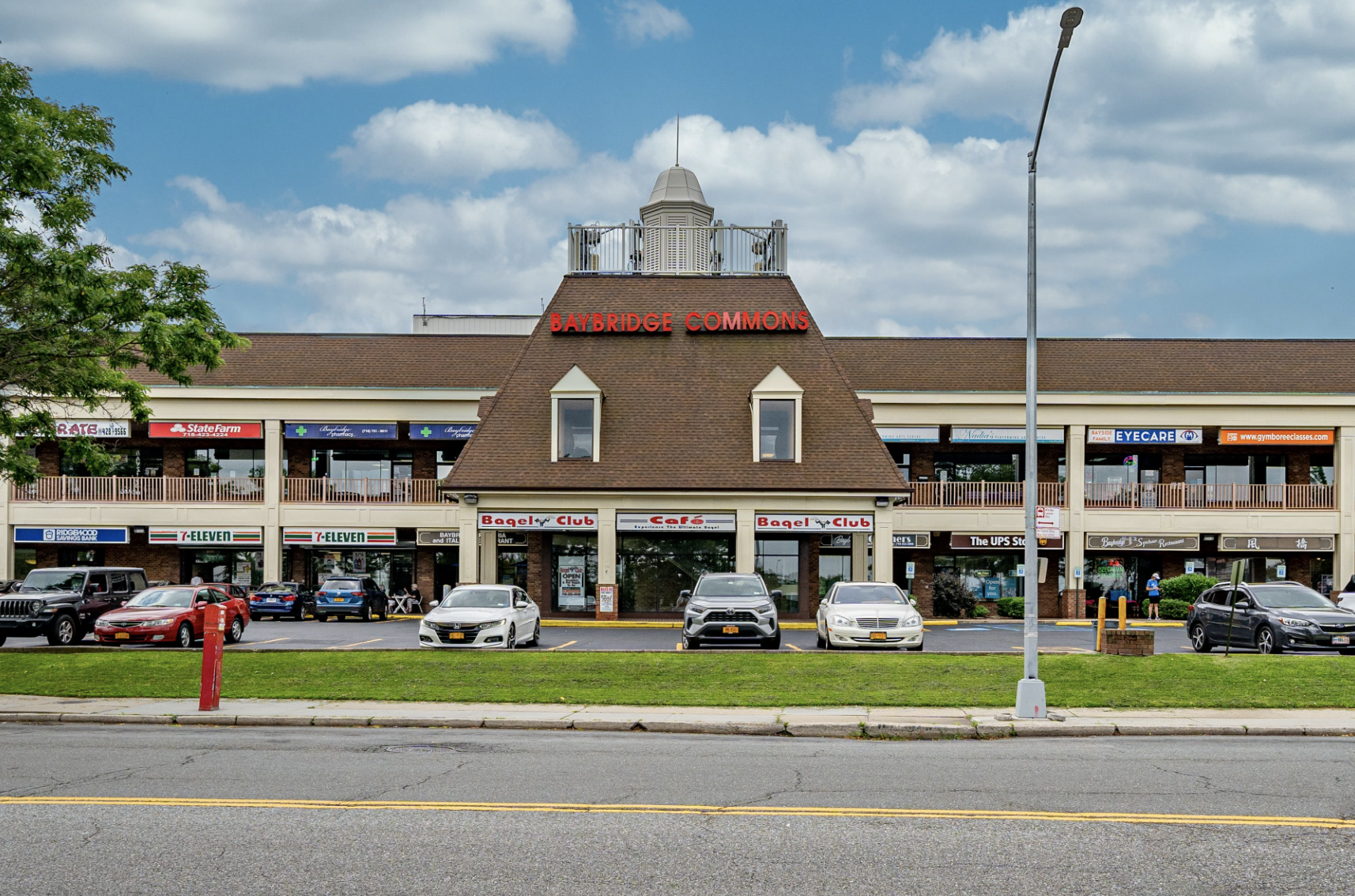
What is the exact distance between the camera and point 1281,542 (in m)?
42.1

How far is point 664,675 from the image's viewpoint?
19328 mm

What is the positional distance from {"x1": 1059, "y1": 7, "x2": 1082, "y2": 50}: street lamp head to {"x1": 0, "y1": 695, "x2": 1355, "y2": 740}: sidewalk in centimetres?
846

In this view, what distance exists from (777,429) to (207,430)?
2101 cm

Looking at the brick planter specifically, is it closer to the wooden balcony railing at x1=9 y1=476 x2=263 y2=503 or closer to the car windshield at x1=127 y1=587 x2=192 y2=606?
the car windshield at x1=127 y1=587 x2=192 y2=606

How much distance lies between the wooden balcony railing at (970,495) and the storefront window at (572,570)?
12.2 metres

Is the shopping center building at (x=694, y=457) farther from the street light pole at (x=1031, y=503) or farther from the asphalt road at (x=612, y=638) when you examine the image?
the street light pole at (x=1031, y=503)

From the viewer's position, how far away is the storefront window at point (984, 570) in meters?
44.4

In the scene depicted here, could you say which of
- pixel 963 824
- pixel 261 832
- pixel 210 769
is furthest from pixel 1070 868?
pixel 210 769

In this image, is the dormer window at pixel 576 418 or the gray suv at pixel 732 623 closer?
the gray suv at pixel 732 623

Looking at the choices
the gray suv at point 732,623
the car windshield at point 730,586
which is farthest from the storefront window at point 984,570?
the gray suv at point 732,623

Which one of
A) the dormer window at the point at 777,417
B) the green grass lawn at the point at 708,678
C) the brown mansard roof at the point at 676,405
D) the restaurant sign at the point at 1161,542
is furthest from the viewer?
the restaurant sign at the point at 1161,542

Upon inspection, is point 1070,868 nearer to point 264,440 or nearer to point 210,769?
point 210,769

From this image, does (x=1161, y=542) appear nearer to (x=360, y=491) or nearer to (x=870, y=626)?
(x=870, y=626)

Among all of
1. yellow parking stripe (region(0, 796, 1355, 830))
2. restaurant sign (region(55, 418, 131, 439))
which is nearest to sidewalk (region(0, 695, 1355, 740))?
yellow parking stripe (region(0, 796, 1355, 830))
